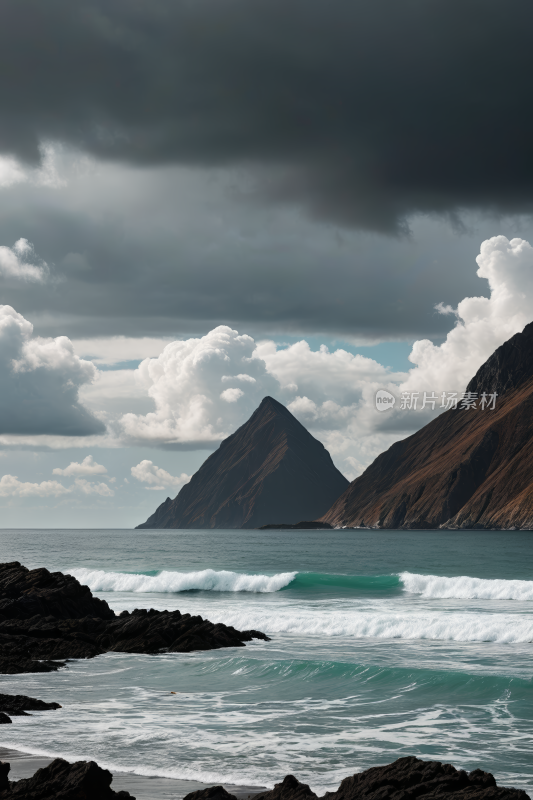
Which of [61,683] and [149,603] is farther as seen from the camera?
[149,603]

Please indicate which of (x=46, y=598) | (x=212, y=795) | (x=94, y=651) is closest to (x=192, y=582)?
(x=46, y=598)

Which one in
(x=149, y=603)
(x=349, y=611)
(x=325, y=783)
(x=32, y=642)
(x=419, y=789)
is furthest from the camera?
(x=149, y=603)

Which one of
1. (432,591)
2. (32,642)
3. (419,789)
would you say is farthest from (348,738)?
(432,591)

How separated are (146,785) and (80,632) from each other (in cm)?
1789

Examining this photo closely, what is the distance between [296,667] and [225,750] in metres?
9.09

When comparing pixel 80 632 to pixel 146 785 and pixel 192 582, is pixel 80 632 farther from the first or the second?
pixel 192 582

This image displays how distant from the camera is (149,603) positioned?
45719mm

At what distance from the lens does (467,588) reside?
5419 centimetres

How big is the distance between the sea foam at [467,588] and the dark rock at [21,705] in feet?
124

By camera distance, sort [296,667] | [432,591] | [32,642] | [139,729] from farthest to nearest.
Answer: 1. [432,591]
2. [32,642]
3. [296,667]
4. [139,729]

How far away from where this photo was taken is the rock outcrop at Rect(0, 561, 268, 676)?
26438 mm

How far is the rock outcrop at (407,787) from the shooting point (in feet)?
31.0

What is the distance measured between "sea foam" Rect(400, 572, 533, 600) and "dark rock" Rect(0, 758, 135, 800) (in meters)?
44.0

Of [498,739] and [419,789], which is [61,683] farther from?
[419,789]
